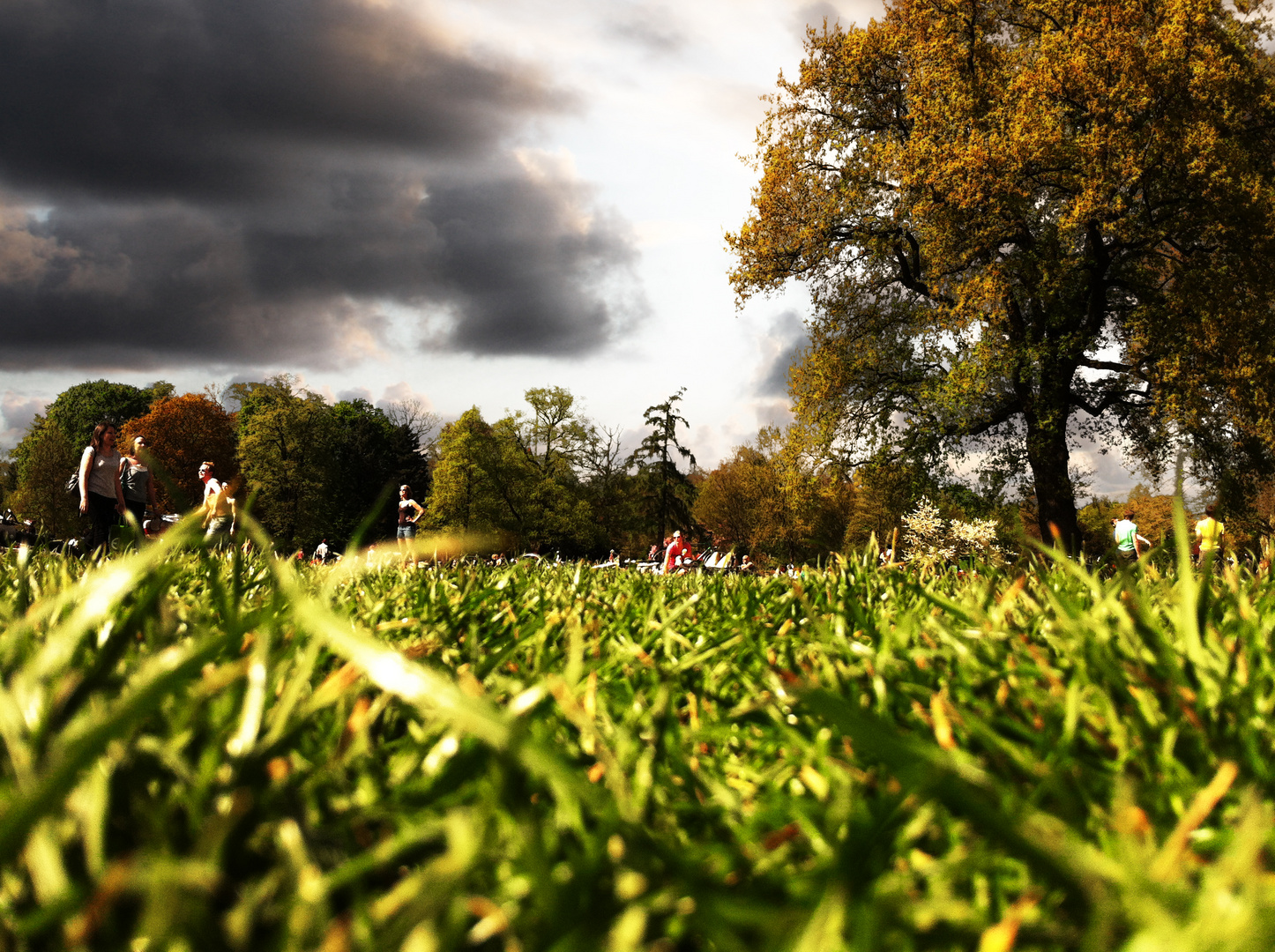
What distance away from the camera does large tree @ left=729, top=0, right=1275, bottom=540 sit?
18500 mm

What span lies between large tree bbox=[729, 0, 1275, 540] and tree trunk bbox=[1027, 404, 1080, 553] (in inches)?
2.7

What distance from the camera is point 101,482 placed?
33.2ft

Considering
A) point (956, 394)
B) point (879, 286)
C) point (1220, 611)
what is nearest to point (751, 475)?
point (879, 286)

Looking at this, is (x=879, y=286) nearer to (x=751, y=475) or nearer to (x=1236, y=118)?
(x=1236, y=118)

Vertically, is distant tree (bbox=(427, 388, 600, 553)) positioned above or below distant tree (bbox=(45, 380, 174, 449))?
below

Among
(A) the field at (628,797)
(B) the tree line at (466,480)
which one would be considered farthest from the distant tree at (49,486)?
(A) the field at (628,797)

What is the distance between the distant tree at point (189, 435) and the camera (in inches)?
2282

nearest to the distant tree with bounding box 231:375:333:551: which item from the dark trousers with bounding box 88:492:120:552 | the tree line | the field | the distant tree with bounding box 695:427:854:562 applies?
the tree line

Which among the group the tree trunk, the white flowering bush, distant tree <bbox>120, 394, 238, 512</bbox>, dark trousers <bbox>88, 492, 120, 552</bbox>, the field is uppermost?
distant tree <bbox>120, 394, 238, 512</bbox>

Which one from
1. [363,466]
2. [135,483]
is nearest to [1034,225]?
[135,483]

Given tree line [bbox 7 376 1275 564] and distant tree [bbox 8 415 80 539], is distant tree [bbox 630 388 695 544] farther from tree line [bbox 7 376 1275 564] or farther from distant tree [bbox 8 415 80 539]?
distant tree [bbox 8 415 80 539]

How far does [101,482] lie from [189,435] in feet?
189

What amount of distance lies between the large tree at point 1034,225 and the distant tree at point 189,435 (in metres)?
49.1

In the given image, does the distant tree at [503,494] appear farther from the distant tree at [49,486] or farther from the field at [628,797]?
the field at [628,797]
